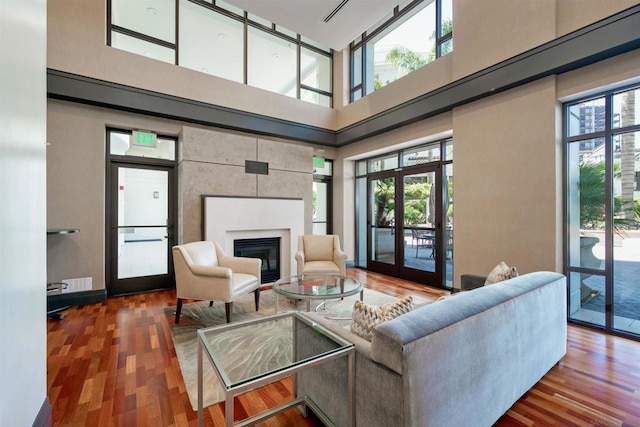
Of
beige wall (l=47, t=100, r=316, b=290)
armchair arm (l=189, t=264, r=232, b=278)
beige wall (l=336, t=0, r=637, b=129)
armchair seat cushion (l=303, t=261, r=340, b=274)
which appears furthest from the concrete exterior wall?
beige wall (l=336, t=0, r=637, b=129)

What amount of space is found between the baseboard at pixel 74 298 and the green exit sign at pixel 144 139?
2.26 meters

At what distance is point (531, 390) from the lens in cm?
208

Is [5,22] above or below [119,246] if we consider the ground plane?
above

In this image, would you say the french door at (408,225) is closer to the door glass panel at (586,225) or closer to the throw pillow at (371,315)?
the door glass panel at (586,225)

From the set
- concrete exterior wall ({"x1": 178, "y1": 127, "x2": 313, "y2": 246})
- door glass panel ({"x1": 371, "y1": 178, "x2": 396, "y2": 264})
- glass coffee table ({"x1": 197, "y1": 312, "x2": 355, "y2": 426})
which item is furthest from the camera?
door glass panel ({"x1": 371, "y1": 178, "x2": 396, "y2": 264})

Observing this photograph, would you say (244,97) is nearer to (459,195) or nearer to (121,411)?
(459,195)

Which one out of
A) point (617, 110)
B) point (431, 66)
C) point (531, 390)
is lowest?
point (531, 390)

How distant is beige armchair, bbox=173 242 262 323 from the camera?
122 inches

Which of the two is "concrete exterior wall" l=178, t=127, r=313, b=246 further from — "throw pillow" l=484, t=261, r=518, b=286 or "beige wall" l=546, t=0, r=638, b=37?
"beige wall" l=546, t=0, r=638, b=37

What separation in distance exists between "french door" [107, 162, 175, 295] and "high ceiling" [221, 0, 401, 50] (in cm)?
287

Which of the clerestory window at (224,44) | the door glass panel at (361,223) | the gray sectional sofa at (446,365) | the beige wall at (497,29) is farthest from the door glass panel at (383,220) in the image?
the gray sectional sofa at (446,365)

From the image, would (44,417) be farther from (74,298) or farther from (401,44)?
(401,44)

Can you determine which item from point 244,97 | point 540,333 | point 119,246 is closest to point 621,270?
point 540,333

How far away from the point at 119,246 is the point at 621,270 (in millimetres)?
6427
